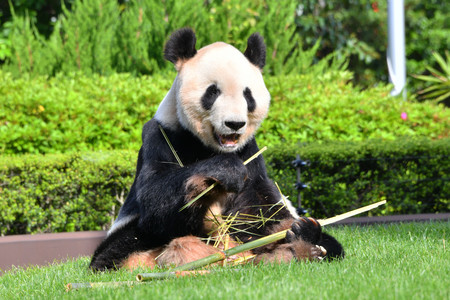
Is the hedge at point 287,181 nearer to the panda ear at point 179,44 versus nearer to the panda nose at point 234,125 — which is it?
the panda ear at point 179,44

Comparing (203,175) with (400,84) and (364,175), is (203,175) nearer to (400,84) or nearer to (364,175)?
(364,175)

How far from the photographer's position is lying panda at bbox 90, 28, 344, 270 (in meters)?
3.09

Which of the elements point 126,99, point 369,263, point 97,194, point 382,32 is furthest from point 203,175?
point 382,32

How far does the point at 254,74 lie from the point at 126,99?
396 cm

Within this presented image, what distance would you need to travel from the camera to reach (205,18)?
8.93m

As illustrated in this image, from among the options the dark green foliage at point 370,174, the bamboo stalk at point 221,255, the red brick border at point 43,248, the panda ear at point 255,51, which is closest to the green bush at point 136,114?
the dark green foliage at point 370,174

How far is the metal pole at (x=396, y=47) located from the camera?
909 centimetres

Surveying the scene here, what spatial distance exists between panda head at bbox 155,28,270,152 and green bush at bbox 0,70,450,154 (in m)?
3.42

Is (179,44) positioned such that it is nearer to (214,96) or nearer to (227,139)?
(214,96)

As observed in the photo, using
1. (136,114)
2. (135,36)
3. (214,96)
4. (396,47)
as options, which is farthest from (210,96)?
(396,47)


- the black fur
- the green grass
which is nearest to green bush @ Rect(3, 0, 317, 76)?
the green grass

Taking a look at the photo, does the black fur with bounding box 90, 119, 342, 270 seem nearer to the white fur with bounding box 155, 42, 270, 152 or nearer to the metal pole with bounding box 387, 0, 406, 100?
the white fur with bounding box 155, 42, 270, 152

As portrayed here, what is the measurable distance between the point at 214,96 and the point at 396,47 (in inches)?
268

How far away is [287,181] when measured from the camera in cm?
595
